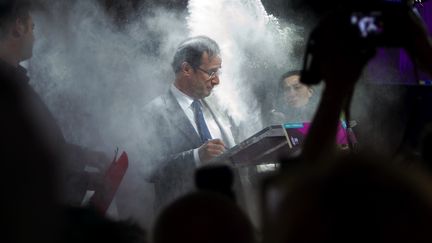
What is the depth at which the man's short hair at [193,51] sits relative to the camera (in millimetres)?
4414

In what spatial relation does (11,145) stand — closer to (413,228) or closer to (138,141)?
(413,228)

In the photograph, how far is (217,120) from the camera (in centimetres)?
445

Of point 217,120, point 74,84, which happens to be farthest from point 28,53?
point 217,120

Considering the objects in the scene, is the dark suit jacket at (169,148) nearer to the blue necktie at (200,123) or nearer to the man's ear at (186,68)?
the blue necktie at (200,123)

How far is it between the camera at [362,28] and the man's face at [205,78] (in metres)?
2.49

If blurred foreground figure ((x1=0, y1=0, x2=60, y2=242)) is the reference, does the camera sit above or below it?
above

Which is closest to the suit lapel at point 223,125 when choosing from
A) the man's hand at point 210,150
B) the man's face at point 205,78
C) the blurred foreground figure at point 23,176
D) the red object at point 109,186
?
the man's face at point 205,78

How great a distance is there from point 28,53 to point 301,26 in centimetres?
264

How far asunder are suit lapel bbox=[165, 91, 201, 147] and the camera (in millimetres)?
2270

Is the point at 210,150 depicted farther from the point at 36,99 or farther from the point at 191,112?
the point at 36,99

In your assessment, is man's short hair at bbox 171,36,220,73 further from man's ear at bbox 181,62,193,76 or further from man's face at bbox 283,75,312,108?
man's face at bbox 283,75,312,108

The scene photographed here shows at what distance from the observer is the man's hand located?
374cm

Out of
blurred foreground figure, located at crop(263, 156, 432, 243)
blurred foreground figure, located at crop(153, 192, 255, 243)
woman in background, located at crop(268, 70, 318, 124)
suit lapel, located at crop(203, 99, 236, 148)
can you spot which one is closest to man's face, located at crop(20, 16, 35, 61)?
suit lapel, located at crop(203, 99, 236, 148)

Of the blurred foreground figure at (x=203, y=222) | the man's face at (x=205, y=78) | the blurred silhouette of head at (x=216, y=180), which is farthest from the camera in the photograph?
the man's face at (x=205, y=78)
